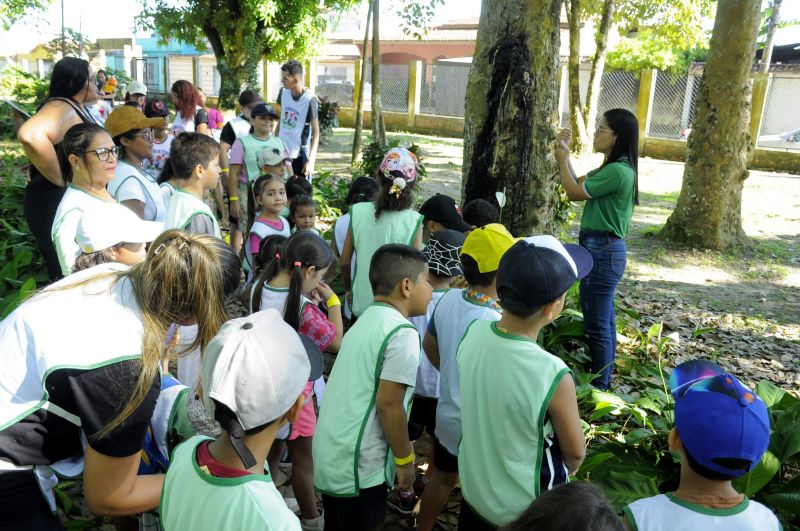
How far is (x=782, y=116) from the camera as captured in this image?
18219 mm

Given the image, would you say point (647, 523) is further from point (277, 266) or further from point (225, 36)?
point (225, 36)

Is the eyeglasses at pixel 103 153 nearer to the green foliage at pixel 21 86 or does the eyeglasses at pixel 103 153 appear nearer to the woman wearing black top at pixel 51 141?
the woman wearing black top at pixel 51 141

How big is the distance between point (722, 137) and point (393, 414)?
7.58 metres

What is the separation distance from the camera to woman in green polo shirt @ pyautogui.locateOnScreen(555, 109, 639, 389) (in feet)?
13.6

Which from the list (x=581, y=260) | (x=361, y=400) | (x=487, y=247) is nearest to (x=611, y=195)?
(x=581, y=260)

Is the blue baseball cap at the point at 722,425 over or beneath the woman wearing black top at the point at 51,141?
beneath

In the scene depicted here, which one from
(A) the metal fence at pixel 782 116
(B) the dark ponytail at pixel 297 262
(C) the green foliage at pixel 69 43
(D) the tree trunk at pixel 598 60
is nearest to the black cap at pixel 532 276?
(B) the dark ponytail at pixel 297 262

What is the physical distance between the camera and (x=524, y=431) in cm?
215

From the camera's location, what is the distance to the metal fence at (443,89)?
23.2 metres

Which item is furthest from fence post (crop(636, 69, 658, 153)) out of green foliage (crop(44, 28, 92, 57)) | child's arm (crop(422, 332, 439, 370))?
green foliage (crop(44, 28, 92, 57))

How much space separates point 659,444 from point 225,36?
1530cm

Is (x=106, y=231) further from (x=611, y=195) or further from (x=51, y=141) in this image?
(x=611, y=195)

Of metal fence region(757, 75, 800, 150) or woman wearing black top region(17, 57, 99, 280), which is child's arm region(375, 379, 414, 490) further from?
metal fence region(757, 75, 800, 150)

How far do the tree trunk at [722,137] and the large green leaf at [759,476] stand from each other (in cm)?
642
